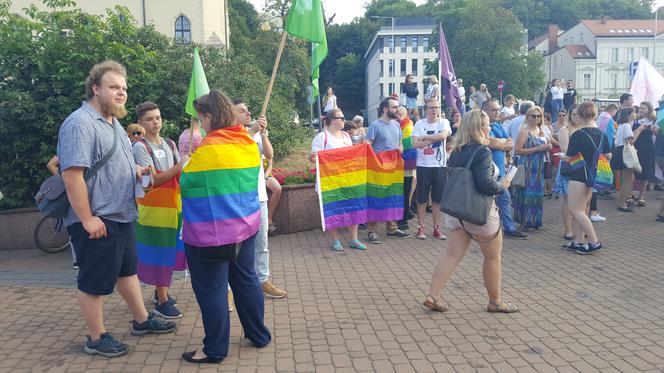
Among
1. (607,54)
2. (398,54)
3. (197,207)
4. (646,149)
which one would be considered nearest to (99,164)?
(197,207)

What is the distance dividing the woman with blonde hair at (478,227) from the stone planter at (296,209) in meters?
4.06

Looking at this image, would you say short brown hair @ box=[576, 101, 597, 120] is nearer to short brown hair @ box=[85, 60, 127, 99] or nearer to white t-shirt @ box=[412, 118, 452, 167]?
white t-shirt @ box=[412, 118, 452, 167]

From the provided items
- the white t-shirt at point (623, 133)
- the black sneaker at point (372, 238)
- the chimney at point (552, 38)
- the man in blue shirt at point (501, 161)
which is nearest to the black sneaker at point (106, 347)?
the black sneaker at point (372, 238)

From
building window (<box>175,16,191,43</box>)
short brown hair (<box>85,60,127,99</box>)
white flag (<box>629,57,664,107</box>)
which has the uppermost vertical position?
building window (<box>175,16,191,43</box>)

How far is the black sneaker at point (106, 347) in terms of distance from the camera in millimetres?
4371

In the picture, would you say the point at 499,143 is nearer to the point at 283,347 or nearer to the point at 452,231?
the point at 452,231

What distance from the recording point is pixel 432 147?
8414 mm

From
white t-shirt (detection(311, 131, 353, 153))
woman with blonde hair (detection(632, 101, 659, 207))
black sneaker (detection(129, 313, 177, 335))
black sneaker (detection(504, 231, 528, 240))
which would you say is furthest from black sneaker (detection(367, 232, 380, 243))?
woman with blonde hair (detection(632, 101, 659, 207))

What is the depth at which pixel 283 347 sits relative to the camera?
4586mm

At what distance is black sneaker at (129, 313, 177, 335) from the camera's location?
4.82 m

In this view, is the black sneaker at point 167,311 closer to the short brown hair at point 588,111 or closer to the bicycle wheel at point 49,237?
the bicycle wheel at point 49,237

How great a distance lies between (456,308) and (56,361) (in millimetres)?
3416

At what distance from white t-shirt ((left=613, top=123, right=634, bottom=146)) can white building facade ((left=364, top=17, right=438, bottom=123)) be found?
80271 millimetres

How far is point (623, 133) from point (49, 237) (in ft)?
32.6
